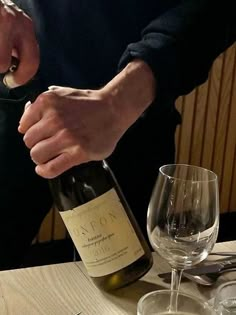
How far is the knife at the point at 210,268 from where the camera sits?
95 centimetres

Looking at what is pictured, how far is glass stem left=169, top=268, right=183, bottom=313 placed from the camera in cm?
85

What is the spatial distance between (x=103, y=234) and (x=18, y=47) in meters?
0.32

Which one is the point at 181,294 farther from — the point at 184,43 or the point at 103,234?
the point at 184,43

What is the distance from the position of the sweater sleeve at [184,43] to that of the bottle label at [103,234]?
267mm

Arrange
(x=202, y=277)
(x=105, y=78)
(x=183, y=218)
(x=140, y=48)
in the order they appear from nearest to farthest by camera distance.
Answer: (x=183, y=218)
(x=202, y=277)
(x=140, y=48)
(x=105, y=78)

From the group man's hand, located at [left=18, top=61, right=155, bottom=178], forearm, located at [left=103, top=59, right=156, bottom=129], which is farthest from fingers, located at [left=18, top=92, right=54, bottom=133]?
forearm, located at [left=103, top=59, right=156, bottom=129]

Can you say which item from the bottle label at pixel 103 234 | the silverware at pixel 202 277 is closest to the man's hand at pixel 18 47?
the bottle label at pixel 103 234

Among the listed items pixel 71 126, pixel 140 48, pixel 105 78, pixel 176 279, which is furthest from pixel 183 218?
pixel 105 78

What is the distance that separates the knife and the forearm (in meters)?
0.23

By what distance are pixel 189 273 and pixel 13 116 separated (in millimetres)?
539

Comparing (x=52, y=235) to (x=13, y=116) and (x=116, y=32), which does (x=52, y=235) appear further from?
(x=116, y=32)

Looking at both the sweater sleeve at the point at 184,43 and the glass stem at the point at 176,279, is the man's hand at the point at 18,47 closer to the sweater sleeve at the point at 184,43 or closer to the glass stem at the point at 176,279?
the sweater sleeve at the point at 184,43

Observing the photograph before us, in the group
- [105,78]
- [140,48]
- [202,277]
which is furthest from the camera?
[105,78]

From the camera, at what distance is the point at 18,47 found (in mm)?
A: 989
